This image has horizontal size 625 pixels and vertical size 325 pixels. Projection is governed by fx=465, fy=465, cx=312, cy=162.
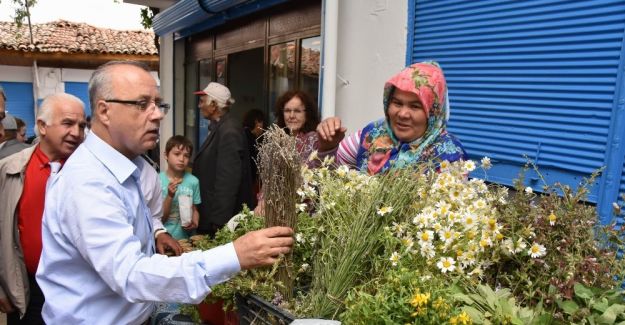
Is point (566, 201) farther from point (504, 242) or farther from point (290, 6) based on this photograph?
point (290, 6)

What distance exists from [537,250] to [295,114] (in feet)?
8.97

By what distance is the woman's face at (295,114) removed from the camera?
375 centimetres

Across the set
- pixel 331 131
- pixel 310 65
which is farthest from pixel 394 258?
pixel 310 65

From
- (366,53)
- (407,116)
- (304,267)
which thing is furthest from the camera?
(366,53)

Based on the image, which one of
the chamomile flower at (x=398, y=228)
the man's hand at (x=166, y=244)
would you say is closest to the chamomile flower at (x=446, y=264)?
the chamomile flower at (x=398, y=228)

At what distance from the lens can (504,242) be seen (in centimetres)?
122

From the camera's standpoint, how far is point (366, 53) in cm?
385

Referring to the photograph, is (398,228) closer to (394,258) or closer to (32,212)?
(394,258)

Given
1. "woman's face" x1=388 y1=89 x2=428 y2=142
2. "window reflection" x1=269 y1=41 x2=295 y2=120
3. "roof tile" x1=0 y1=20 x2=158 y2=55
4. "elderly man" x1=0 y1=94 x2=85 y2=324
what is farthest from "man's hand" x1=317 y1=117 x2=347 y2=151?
"roof tile" x1=0 y1=20 x2=158 y2=55

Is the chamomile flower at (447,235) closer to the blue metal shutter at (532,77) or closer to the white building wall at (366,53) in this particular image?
the blue metal shutter at (532,77)

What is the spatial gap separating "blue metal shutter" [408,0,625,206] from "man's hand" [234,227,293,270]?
176cm

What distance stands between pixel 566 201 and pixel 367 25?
285cm

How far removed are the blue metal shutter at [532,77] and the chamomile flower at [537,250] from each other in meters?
Result: 1.41

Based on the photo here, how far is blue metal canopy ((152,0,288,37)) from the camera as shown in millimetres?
5730
